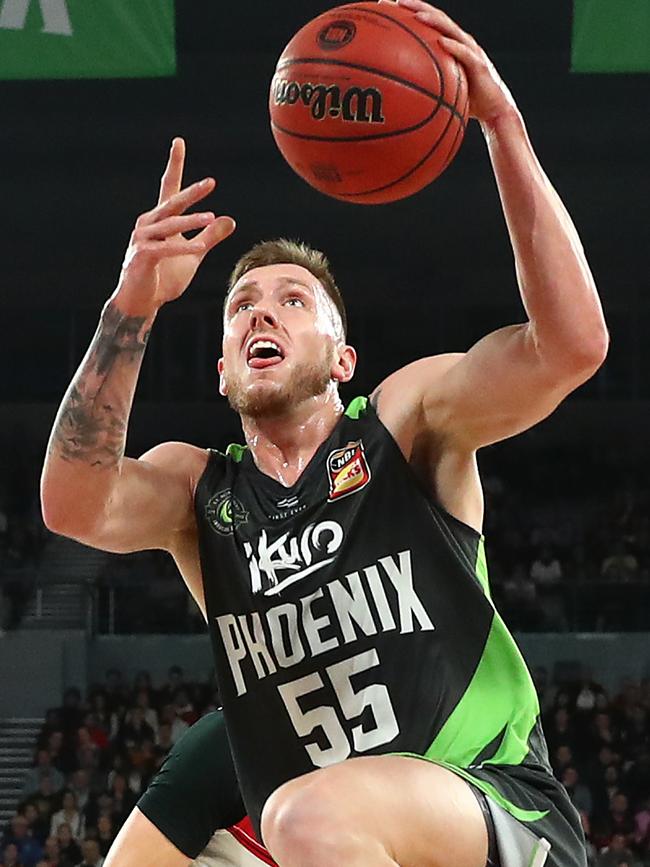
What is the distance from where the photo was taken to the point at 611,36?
7.68 metres

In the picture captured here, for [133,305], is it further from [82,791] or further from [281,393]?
[82,791]

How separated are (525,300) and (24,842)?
934cm

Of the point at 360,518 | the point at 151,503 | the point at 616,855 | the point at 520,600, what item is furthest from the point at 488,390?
the point at 520,600

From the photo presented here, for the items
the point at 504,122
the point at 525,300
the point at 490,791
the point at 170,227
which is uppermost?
the point at 504,122

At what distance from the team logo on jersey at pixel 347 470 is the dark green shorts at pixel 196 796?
1.36 meters

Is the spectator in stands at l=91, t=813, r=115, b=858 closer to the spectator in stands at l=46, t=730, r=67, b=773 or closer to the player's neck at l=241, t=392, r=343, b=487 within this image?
the spectator in stands at l=46, t=730, r=67, b=773

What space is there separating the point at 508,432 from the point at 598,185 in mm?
13381

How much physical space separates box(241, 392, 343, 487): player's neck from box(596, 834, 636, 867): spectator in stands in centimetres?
794

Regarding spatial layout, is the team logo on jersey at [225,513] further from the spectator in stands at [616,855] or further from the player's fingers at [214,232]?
the spectator in stands at [616,855]

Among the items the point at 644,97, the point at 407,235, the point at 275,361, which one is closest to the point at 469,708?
the point at 275,361

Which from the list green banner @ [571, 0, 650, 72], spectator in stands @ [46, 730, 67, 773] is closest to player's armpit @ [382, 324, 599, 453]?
green banner @ [571, 0, 650, 72]

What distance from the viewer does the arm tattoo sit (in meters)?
3.45

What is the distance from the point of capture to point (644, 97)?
15062 mm

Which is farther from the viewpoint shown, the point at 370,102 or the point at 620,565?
the point at 620,565
